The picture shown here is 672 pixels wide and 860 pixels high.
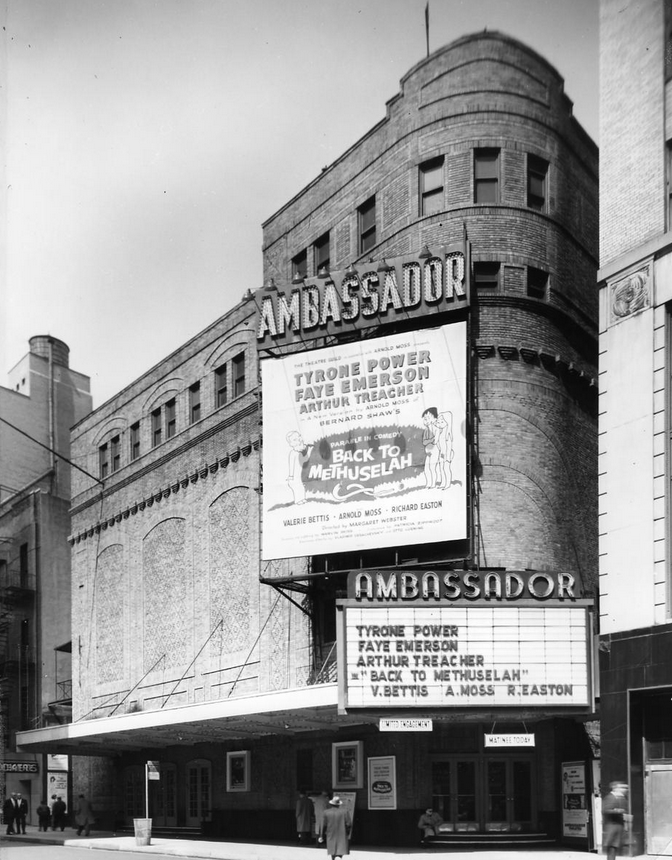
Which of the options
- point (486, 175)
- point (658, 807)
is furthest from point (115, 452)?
point (658, 807)

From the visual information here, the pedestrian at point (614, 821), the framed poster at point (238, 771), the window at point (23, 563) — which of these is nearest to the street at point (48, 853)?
the framed poster at point (238, 771)

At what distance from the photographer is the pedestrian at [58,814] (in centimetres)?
4869

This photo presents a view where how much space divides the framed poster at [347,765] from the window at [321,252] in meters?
14.8

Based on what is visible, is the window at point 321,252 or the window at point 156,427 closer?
the window at point 321,252

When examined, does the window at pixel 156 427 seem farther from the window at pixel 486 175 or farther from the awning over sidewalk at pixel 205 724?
the window at pixel 486 175

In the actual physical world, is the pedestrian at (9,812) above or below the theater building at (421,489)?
below

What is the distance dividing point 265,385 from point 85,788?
912 inches

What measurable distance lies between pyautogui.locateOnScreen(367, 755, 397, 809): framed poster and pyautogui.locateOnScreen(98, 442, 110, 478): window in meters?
21.7

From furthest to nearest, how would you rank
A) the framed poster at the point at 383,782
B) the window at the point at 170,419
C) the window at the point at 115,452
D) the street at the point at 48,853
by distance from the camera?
the window at the point at 115,452 → the window at the point at 170,419 → the framed poster at the point at 383,782 → the street at the point at 48,853

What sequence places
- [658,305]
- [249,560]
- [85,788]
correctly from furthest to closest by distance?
[85,788], [249,560], [658,305]

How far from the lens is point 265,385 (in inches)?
1407

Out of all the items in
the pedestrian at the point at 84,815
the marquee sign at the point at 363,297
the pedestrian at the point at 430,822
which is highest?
the marquee sign at the point at 363,297

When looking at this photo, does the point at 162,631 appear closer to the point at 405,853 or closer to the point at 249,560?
the point at 249,560

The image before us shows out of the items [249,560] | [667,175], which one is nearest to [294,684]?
[249,560]
